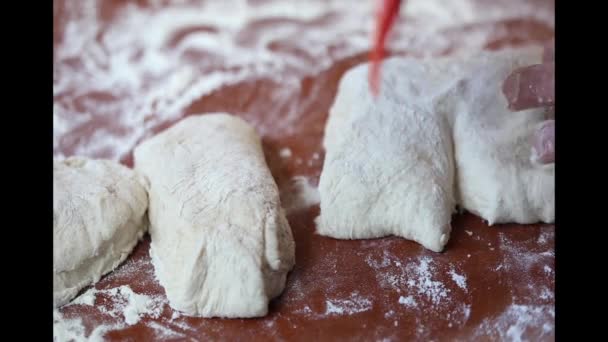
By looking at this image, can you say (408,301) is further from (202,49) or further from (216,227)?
(202,49)

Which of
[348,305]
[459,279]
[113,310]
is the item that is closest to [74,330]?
[113,310]

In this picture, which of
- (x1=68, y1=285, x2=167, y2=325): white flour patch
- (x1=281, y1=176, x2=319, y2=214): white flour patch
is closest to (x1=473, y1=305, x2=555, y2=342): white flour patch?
(x1=281, y1=176, x2=319, y2=214): white flour patch

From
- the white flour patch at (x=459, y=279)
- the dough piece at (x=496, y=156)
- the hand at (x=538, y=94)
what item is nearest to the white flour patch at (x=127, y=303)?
the white flour patch at (x=459, y=279)

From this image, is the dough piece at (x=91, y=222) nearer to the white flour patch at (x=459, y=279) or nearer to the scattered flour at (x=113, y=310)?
the scattered flour at (x=113, y=310)

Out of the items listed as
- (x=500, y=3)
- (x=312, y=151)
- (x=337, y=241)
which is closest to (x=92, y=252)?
(x=337, y=241)

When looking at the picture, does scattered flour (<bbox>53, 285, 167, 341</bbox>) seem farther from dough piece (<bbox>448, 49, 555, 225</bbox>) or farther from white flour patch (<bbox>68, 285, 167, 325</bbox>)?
dough piece (<bbox>448, 49, 555, 225</bbox>)
